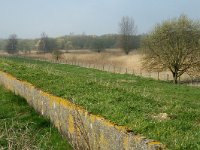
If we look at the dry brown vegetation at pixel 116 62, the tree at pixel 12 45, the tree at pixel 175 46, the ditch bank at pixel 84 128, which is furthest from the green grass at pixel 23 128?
the tree at pixel 12 45

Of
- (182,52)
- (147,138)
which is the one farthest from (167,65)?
(147,138)

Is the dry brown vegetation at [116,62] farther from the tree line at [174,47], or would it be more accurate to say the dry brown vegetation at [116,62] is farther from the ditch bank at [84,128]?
the ditch bank at [84,128]

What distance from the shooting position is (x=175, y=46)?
41375mm

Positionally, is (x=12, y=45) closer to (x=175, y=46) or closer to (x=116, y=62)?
(x=116, y=62)

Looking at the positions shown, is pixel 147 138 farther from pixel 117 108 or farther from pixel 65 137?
pixel 65 137

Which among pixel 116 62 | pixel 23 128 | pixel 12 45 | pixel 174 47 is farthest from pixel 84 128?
pixel 12 45

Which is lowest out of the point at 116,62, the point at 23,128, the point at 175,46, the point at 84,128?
the point at 116,62

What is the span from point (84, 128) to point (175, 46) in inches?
1398

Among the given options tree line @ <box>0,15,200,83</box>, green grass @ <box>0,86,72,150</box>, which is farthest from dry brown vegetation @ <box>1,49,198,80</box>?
green grass @ <box>0,86,72,150</box>

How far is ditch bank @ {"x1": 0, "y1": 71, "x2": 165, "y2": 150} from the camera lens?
565cm

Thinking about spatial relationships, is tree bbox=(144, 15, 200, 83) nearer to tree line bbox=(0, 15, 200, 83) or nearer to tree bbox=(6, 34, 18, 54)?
tree line bbox=(0, 15, 200, 83)

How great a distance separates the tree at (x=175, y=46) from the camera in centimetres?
4125

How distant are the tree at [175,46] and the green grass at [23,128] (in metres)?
27.7

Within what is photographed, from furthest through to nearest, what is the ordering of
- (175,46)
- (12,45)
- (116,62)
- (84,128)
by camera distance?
(12,45) → (116,62) → (175,46) → (84,128)
